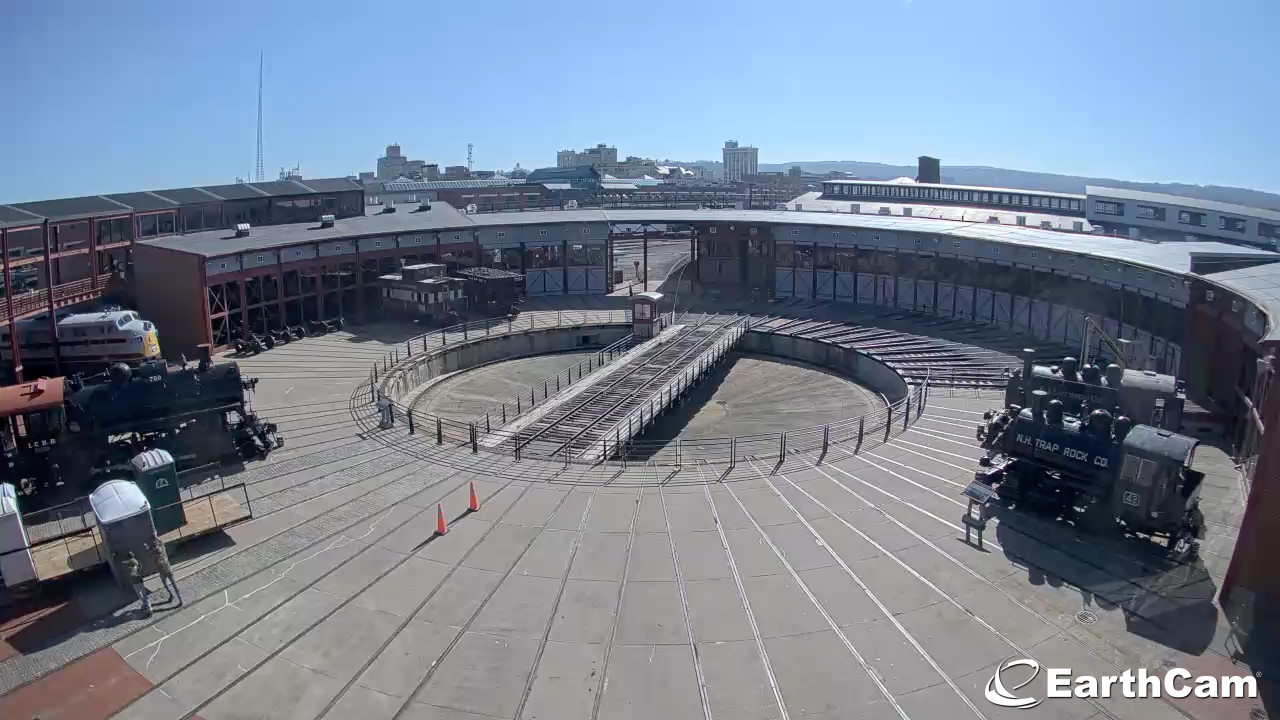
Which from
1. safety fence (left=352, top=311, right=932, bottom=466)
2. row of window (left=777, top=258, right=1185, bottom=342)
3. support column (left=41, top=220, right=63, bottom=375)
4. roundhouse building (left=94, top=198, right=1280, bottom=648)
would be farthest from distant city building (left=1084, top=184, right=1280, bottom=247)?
support column (left=41, top=220, right=63, bottom=375)

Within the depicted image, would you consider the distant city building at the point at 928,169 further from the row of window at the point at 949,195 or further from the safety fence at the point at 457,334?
the safety fence at the point at 457,334

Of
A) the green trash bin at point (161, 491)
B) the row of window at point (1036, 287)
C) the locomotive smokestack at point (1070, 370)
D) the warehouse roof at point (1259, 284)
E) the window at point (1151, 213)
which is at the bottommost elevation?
the green trash bin at point (161, 491)

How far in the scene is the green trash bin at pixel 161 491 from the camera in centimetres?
1950

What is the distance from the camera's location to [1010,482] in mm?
21906

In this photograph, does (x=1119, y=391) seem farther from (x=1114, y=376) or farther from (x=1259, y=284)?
(x=1259, y=284)

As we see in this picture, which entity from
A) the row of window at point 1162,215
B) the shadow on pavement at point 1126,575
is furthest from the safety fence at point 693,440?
the row of window at point 1162,215

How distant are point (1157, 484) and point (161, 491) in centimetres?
2321

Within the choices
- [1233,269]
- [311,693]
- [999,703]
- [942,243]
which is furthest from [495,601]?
[942,243]

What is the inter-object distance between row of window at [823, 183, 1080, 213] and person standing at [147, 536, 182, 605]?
6881 centimetres

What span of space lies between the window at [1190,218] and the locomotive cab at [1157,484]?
43.0m

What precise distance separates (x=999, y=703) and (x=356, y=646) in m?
11.7

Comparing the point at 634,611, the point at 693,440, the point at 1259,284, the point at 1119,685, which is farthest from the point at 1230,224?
the point at 634,611

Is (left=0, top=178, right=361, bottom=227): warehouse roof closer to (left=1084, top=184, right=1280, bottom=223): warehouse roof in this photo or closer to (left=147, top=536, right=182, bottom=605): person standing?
(left=147, top=536, right=182, bottom=605): person standing

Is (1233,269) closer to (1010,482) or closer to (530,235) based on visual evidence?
(1010,482)
